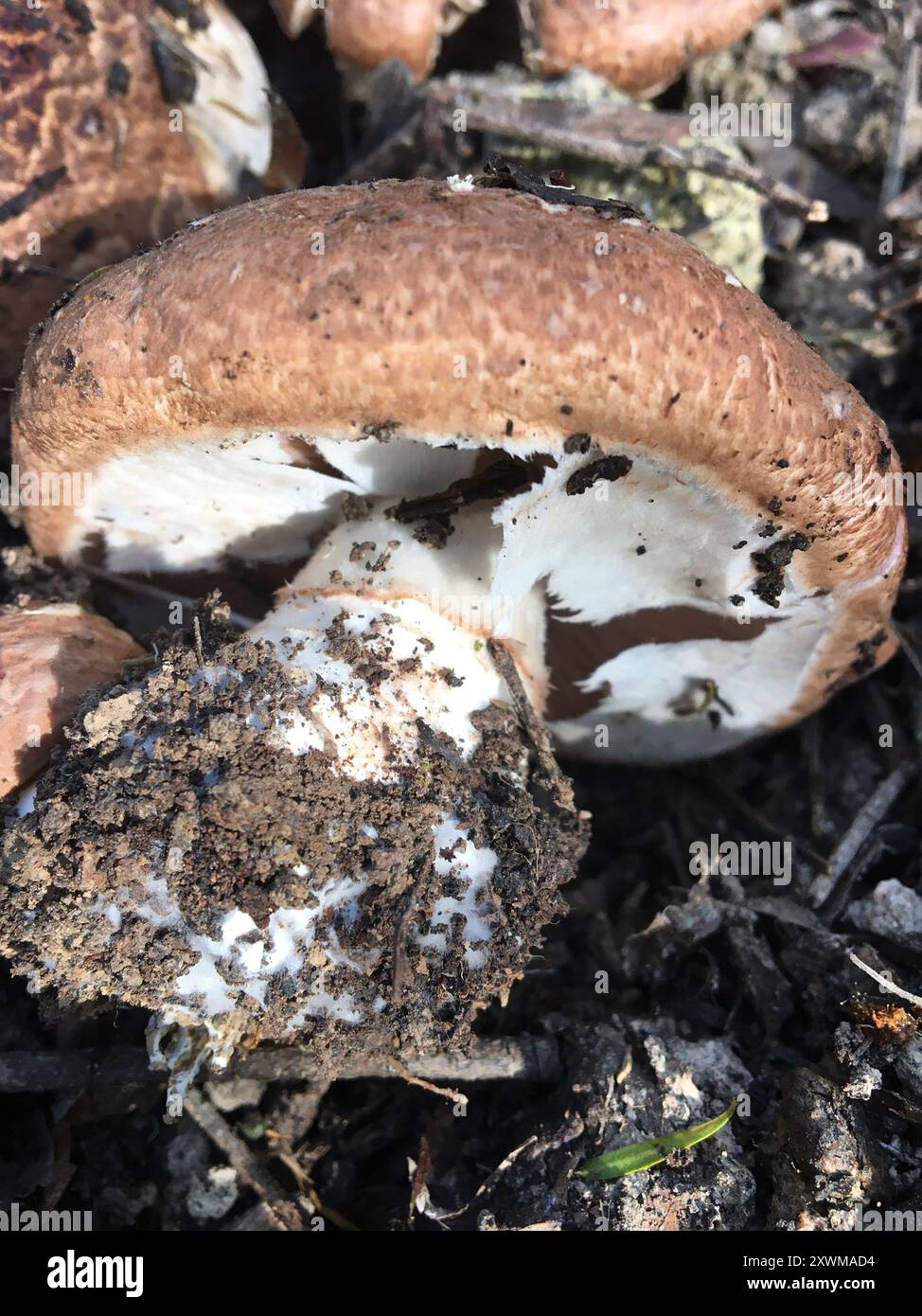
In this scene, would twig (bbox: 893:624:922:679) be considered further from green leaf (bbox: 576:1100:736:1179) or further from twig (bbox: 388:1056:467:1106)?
twig (bbox: 388:1056:467:1106)

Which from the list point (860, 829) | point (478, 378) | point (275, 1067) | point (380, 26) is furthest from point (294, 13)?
point (275, 1067)

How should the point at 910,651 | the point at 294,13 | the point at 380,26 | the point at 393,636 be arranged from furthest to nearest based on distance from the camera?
1. the point at 294,13
2. the point at 380,26
3. the point at 910,651
4. the point at 393,636

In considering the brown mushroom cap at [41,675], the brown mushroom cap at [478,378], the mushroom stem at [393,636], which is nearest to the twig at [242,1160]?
the brown mushroom cap at [41,675]

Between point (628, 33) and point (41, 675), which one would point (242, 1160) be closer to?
point (41, 675)

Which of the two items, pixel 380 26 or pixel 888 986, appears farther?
pixel 380 26

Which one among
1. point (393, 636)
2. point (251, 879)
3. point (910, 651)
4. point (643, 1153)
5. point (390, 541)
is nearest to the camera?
point (251, 879)
